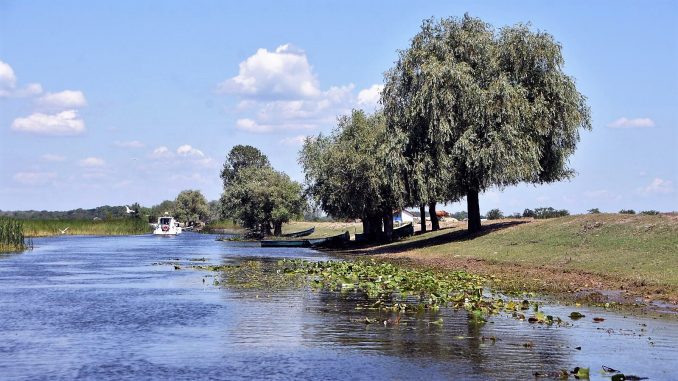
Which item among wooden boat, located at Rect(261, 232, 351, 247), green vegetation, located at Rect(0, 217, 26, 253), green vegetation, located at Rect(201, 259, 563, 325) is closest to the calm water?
green vegetation, located at Rect(201, 259, 563, 325)

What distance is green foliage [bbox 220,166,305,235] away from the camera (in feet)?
423

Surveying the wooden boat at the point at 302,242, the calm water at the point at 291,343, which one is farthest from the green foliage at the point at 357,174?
the calm water at the point at 291,343

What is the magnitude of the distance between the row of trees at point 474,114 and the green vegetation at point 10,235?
113 feet

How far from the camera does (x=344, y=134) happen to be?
81.6 m

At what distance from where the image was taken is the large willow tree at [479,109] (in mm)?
59062

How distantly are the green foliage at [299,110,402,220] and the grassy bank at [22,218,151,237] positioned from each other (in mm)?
45203

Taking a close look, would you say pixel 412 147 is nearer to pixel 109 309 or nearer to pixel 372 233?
pixel 372 233

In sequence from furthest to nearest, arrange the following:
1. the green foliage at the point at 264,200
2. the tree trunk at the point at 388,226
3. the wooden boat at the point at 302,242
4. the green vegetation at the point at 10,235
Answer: the green foliage at the point at 264,200 < the wooden boat at the point at 302,242 < the tree trunk at the point at 388,226 < the green vegetation at the point at 10,235

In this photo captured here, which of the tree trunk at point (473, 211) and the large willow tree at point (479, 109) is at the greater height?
the large willow tree at point (479, 109)

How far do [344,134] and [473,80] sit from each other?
23.3 m

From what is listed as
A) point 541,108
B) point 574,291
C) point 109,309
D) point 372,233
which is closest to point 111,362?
point 109,309

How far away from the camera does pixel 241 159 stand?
193m

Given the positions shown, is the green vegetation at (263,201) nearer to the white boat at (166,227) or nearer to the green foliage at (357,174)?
the white boat at (166,227)

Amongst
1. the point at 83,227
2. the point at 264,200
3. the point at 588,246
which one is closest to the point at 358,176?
the point at 588,246
